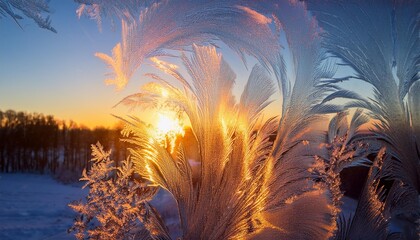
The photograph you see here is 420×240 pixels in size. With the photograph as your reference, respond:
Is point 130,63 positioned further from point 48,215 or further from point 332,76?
point 48,215

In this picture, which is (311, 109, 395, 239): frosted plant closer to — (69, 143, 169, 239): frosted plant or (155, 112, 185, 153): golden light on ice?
(155, 112, 185, 153): golden light on ice

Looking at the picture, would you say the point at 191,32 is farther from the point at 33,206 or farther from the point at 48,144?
the point at 33,206

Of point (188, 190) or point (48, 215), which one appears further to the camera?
point (48, 215)

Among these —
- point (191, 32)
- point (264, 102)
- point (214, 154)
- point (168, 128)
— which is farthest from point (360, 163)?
point (191, 32)

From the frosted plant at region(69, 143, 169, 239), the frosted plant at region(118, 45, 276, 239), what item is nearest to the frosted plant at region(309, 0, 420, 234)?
the frosted plant at region(118, 45, 276, 239)

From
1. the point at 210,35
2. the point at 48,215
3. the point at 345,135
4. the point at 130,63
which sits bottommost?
the point at 48,215

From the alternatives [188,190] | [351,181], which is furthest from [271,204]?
[351,181]
